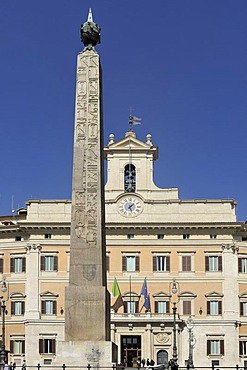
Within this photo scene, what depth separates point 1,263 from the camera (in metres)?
64.2

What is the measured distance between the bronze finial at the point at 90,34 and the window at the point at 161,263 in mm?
36252

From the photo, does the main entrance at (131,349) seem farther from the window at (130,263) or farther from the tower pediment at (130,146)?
the tower pediment at (130,146)

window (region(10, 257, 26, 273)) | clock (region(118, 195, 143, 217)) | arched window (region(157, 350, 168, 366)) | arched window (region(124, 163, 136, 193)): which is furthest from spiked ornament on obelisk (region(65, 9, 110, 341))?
window (region(10, 257, 26, 273))

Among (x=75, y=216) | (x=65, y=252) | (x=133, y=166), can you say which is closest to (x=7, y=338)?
(x=65, y=252)

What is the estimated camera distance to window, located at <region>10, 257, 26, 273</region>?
208ft

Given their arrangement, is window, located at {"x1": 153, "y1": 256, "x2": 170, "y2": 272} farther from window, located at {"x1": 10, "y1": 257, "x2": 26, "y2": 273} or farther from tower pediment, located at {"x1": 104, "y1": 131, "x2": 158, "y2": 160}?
window, located at {"x1": 10, "y1": 257, "x2": 26, "y2": 273}

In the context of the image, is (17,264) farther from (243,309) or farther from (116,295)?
(243,309)

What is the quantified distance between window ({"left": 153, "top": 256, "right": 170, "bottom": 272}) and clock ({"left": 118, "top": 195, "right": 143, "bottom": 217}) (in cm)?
384

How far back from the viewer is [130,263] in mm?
62594

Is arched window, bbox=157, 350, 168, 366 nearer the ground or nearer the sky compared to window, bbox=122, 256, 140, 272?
nearer the ground

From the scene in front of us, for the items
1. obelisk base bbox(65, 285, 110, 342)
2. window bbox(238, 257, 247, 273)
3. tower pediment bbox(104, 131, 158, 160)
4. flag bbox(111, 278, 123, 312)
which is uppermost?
tower pediment bbox(104, 131, 158, 160)

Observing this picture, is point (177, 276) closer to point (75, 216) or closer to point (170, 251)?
point (170, 251)

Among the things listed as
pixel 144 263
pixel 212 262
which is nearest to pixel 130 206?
pixel 144 263

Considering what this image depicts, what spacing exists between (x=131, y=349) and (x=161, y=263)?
22.6 ft
